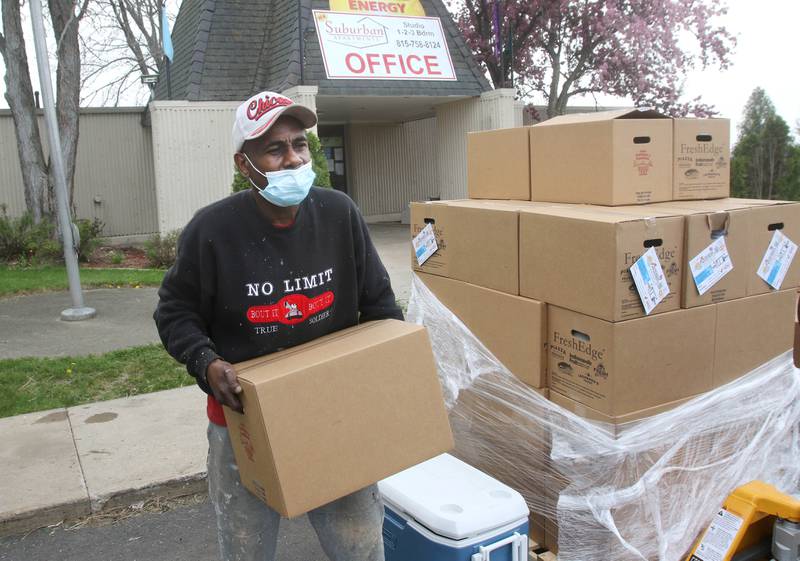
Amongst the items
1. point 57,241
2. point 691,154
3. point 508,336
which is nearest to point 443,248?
point 508,336

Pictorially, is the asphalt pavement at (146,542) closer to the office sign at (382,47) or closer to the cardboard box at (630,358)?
the cardboard box at (630,358)

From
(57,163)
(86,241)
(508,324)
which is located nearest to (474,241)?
(508,324)

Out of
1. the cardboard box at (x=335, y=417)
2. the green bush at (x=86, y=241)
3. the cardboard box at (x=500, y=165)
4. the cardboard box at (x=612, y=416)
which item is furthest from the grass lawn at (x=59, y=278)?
the cardboard box at (x=335, y=417)

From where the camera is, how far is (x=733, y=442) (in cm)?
286

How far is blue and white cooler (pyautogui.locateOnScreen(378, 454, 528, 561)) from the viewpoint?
2408 millimetres

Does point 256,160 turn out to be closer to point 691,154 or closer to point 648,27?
point 691,154

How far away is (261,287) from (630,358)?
1.36 meters

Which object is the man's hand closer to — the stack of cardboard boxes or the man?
the man

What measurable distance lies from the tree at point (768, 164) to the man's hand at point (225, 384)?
44.8 ft

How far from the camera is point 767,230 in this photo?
2910 millimetres

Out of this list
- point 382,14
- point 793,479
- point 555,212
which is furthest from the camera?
point 382,14

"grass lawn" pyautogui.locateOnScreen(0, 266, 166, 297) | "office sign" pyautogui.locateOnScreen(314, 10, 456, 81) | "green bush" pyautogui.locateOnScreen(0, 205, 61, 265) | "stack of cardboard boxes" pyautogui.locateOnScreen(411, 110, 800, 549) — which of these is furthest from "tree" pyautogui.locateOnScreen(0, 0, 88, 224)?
"stack of cardboard boxes" pyautogui.locateOnScreen(411, 110, 800, 549)

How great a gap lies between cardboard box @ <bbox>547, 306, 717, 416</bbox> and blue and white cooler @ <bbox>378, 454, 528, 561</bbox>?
50 centimetres

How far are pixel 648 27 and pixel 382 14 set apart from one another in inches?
245
